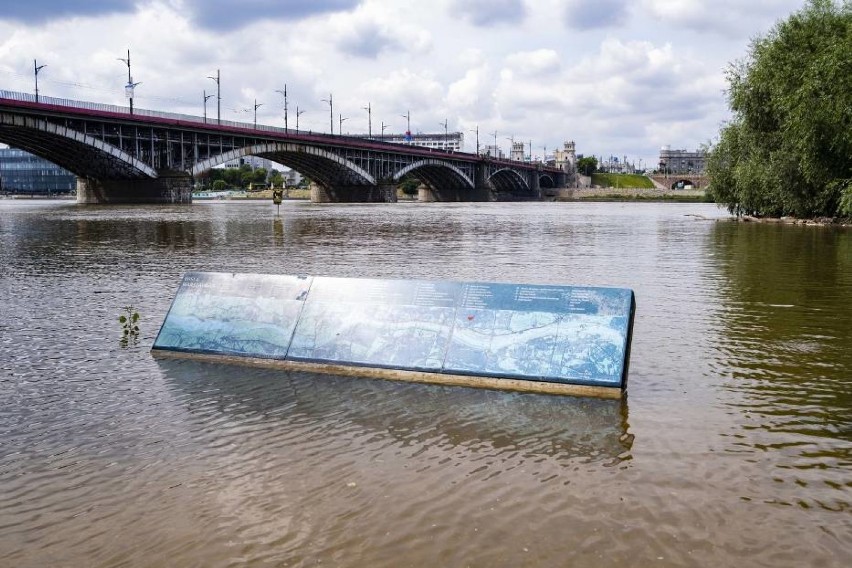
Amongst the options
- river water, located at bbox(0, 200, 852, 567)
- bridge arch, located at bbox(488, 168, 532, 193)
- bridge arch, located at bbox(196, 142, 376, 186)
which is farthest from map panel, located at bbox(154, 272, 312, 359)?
bridge arch, located at bbox(488, 168, 532, 193)

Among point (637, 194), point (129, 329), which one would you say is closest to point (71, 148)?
point (129, 329)

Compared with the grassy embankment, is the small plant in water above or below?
below

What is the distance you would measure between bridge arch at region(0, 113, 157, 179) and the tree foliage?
59.4 meters

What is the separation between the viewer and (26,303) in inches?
628

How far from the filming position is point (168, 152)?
92.3 metres

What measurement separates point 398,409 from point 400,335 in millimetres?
1634

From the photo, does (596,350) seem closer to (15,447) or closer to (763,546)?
(763,546)

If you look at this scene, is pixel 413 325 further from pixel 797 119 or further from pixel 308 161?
pixel 308 161

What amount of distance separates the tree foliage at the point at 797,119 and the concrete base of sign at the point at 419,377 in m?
34.4

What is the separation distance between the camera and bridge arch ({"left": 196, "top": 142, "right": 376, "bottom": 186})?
320 feet

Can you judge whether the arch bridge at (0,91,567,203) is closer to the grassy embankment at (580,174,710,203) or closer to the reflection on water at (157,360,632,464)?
the grassy embankment at (580,174,710,203)

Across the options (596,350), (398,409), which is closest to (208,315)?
(398,409)

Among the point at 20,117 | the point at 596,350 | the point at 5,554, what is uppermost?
the point at 20,117

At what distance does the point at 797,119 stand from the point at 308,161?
84.4 meters
